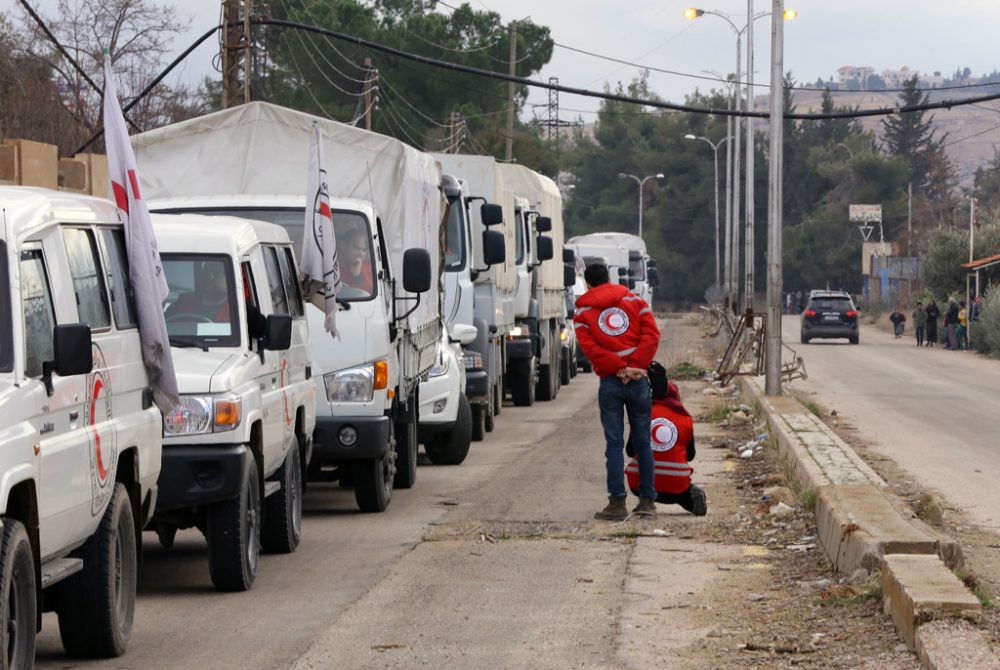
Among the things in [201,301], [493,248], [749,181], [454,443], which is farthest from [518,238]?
[201,301]

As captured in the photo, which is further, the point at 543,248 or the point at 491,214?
the point at 543,248

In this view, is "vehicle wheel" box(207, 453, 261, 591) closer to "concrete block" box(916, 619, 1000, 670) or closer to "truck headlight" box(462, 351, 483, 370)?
"concrete block" box(916, 619, 1000, 670)

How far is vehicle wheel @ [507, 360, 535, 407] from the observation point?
25.4 m

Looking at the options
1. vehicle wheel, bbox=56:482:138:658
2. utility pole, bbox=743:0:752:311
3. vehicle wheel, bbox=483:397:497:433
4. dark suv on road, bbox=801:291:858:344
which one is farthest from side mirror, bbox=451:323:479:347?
dark suv on road, bbox=801:291:858:344

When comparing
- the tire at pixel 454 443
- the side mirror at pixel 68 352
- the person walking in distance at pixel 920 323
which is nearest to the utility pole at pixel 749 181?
the person walking in distance at pixel 920 323

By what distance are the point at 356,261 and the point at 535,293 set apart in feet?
47.2

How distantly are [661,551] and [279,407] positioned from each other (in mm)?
2567

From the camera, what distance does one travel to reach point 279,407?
32.8ft

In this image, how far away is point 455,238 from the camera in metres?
19.8

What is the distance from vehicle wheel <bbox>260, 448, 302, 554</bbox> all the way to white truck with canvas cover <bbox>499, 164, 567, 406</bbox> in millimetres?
13921

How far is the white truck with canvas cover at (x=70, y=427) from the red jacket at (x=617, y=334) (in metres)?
4.56

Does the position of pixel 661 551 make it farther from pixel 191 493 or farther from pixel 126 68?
pixel 126 68

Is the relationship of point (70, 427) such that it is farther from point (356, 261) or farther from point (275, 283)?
point (356, 261)

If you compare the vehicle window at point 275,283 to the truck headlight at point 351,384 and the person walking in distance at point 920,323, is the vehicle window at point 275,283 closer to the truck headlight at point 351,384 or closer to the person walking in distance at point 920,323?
the truck headlight at point 351,384
